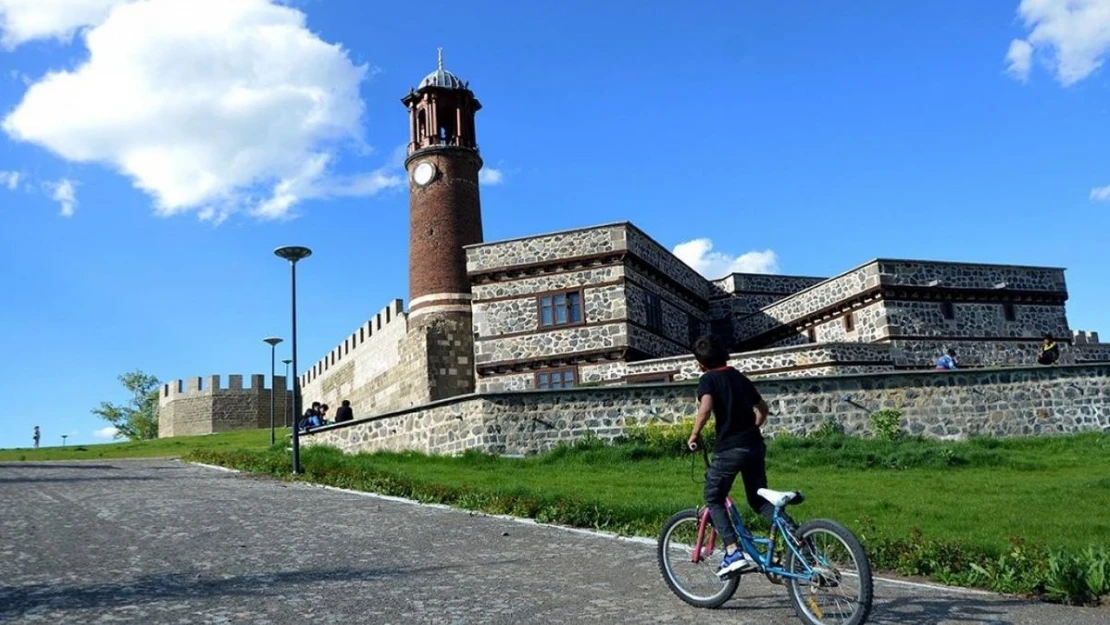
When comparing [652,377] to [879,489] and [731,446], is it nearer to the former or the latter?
[879,489]

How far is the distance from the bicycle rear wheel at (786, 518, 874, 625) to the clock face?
31.6 m

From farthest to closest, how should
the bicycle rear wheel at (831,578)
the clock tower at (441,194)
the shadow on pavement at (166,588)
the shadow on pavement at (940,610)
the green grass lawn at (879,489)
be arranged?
the clock tower at (441,194) → the green grass lawn at (879,489) → the shadow on pavement at (166,588) → the shadow on pavement at (940,610) → the bicycle rear wheel at (831,578)

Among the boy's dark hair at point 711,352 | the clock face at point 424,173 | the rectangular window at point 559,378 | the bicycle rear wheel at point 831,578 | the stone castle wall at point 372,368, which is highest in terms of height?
the clock face at point 424,173

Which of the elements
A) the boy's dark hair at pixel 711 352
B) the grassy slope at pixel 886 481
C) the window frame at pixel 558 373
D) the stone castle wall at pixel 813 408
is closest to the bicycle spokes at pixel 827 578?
the boy's dark hair at pixel 711 352

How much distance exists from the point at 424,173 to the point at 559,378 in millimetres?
10855

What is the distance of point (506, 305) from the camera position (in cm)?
3195

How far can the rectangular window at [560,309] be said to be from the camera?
3134 centimetres

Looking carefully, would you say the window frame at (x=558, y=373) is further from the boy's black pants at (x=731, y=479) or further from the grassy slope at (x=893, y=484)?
the boy's black pants at (x=731, y=479)

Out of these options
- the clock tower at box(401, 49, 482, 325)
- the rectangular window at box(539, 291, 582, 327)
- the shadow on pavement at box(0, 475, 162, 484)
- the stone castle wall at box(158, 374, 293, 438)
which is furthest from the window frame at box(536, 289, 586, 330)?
the stone castle wall at box(158, 374, 293, 438)

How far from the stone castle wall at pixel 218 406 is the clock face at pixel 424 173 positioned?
25755mm

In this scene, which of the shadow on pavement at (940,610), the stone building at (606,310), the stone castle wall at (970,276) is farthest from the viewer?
the stone castle wall at (970,276)

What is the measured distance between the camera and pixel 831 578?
6.29m

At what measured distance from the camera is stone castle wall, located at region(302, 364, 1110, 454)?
2211cm

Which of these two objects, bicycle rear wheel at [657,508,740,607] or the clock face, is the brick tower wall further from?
bicycle rear wheel at [657,508,740,607]
